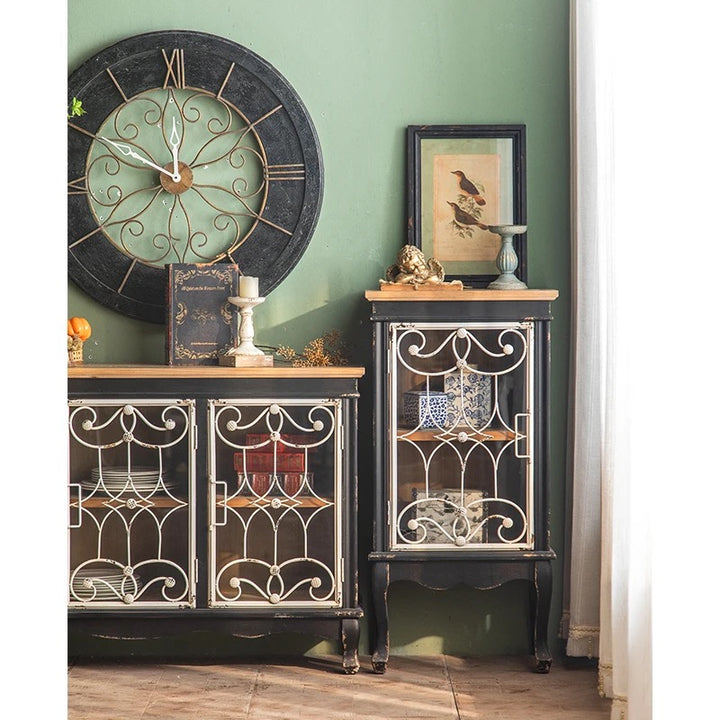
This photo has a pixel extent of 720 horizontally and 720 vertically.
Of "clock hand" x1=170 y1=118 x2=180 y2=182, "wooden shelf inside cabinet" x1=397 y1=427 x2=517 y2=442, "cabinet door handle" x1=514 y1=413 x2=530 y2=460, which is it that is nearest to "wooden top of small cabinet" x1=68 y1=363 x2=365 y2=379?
"wooden shelf inside cabinet" x1=397 y1=427 x2=517 y2=442

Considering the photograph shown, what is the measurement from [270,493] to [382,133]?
1289 mm

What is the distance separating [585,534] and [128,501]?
1423 millimetres

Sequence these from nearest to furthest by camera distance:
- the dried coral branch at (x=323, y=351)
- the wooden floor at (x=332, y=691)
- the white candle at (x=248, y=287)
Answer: the wooden floor at (x=332, y=691) → the white candle at (x=248, y=287) → the dried coral branch at (x=323, y=351)

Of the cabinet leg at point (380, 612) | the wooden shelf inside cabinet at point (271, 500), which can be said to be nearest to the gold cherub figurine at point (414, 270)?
the wooden shelf inside cabinet at point (271, 500)

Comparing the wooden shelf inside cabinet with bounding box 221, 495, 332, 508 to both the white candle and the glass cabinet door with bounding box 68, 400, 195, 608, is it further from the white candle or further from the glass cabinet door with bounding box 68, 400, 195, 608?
the white candle

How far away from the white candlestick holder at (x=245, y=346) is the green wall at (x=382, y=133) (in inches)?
9.4

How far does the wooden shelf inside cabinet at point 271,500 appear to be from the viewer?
2.96 meters

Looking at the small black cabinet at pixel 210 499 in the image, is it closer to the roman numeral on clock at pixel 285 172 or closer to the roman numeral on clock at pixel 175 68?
the roman numeral on clock at pixel 285 172

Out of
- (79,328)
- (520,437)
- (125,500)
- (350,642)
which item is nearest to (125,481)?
(125,500)

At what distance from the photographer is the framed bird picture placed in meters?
3.28

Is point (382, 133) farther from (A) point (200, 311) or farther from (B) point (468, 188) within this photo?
(A) point (200, 311)

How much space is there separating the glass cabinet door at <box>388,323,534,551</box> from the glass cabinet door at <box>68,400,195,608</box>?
66 centimetres

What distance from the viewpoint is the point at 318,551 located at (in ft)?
9.77

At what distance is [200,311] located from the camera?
10.2 ft
